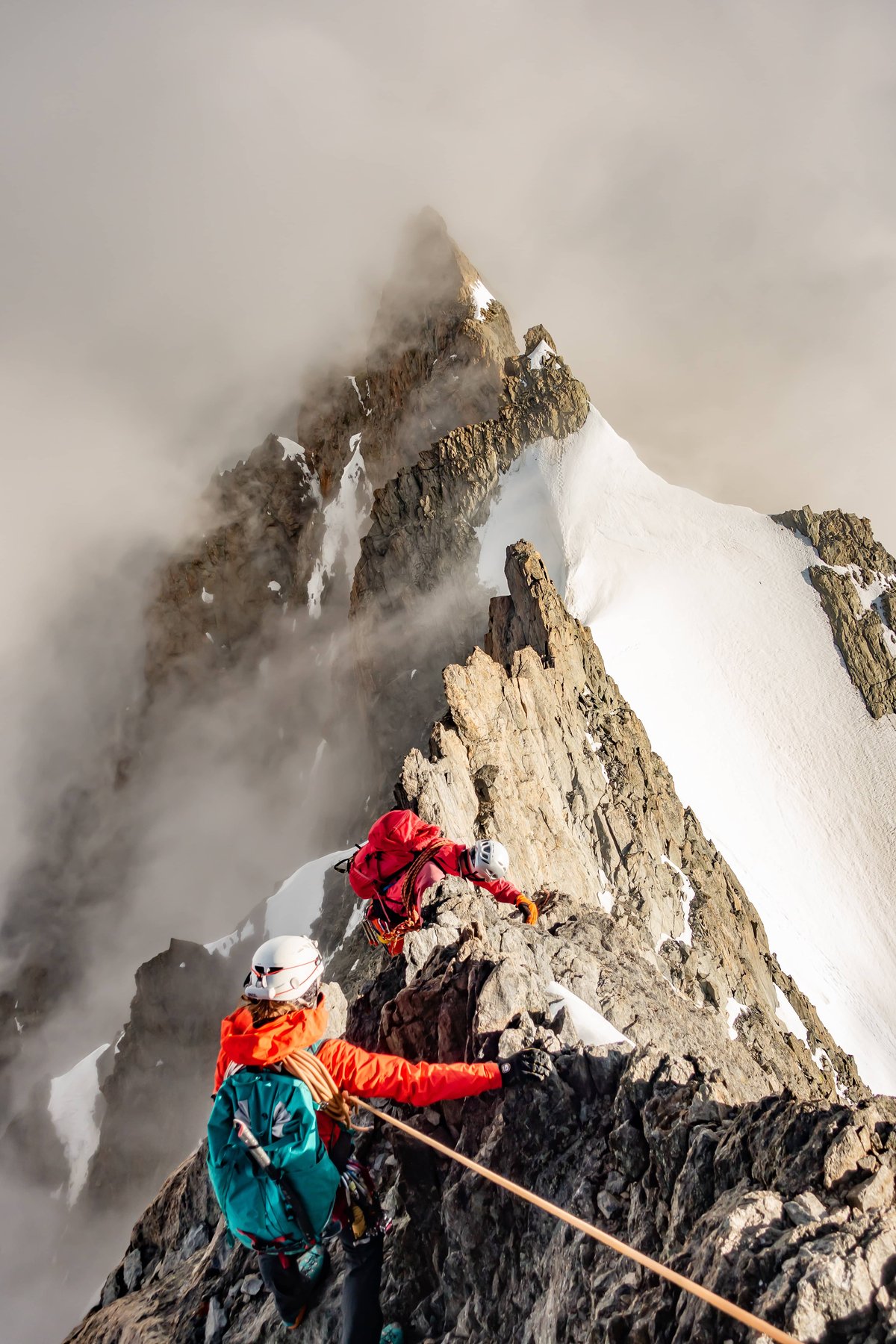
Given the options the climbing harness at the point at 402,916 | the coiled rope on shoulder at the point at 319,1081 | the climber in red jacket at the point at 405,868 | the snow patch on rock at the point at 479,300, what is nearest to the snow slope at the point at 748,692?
the snow patch on rock at the point at 479,300

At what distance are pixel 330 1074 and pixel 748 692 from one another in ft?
162

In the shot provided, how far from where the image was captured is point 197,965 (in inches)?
1641

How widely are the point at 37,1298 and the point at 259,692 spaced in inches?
2106

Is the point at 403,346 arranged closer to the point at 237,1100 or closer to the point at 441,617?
the point at 441,617

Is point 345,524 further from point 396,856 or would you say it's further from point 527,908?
point 527,908

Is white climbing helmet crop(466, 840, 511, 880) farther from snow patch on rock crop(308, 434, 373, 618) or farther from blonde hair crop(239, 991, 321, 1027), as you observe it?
snow patch on rock crop(308, 434, 373, 618)

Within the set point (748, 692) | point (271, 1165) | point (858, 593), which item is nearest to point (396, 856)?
point (271, 1165)

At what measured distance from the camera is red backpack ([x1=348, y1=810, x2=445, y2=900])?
9555mm

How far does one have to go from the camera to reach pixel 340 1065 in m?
4.89

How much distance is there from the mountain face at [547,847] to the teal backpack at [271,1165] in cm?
180

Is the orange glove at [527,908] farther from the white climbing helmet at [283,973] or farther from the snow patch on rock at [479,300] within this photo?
the snow patch on rock at [479,300]

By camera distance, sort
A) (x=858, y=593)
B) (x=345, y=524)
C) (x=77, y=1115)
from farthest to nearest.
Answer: (x=345, y=524) < (x=858, y=593) < (x=77, y=1115)

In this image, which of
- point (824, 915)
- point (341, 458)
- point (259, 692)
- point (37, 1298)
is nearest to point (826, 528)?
point (824, 915)

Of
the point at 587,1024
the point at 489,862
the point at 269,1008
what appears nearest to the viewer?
the point at 269,1008
